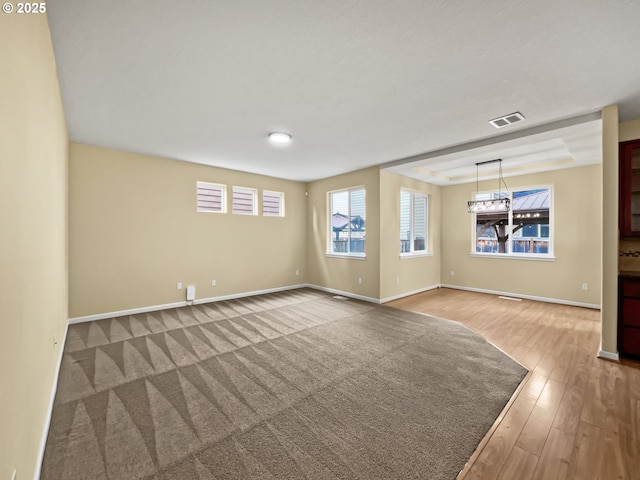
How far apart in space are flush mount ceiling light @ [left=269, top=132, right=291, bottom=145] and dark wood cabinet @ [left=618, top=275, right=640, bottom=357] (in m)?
4.32

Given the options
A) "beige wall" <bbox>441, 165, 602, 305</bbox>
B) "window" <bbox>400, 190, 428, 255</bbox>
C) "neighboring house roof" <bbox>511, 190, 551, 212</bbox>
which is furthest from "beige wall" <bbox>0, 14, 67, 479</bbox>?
"neighboring house roof" <bbox>511, 190, 551, 212</bbox>

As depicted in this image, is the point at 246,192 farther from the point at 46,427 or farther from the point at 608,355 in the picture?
the point at 608,355

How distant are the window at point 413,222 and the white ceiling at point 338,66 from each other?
252 centimetres

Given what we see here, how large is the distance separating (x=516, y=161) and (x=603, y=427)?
4.60m

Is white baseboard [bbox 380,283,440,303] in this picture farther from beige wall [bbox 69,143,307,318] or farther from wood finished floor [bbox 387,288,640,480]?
beige wall [bbox 69,143,307,318]

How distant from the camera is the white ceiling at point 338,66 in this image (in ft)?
5.66

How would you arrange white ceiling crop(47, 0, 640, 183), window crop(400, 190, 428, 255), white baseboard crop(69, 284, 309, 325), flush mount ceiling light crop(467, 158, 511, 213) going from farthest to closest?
window crop(400, 190, 428, 255) → flush mount ceiling light crop(467, 158, 511, 213) → white baseboard crop(69, 284, 309, 325) → white ceiling crop(47, 0, 640, 183)

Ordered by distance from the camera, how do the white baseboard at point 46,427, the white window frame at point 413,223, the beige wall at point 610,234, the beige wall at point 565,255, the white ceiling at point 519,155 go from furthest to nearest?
the white window frame at point 413,223, the beige wall at point 565,255, the white ceiling at point 519,155, the beige wall at point 610,234, the white baseboard at point 46,427

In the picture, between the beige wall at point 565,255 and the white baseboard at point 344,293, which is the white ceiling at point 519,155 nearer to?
the beige wall at point 565,255

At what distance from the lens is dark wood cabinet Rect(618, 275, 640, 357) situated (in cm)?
295

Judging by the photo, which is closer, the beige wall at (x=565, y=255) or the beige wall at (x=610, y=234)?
the beige wall at (x=610, y=234)

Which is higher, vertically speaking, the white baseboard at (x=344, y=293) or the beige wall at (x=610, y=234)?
the beige wall at (x=610, y=234)

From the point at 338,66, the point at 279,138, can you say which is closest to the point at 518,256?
the point at 279,138

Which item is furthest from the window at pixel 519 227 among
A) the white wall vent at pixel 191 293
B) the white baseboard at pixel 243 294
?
the white wall vent at pixel 191 293
